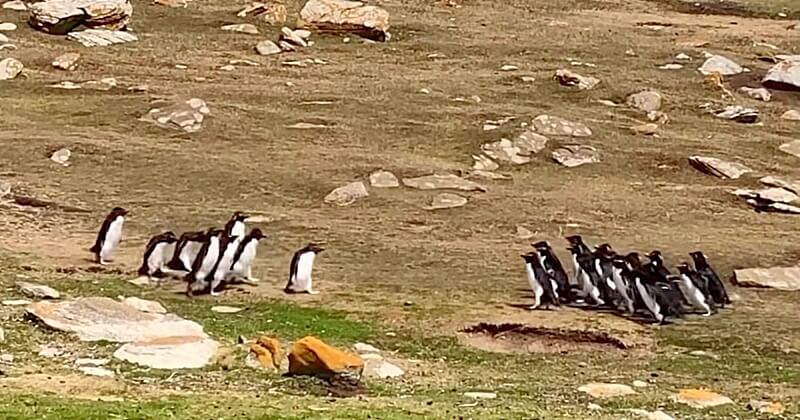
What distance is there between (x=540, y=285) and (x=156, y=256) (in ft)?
13.4

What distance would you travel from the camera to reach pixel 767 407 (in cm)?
1175

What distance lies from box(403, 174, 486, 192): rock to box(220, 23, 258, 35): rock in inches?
467

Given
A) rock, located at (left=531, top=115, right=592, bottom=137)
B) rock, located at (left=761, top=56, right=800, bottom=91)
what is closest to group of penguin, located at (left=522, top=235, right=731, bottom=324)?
rock, located at (left=531, top=115, right=592, bottom=137)

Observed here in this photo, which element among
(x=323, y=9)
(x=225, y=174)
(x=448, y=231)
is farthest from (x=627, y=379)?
(x=323, y=9)

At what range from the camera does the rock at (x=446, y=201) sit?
2066 centimetres

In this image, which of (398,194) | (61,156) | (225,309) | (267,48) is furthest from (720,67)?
(225,309)

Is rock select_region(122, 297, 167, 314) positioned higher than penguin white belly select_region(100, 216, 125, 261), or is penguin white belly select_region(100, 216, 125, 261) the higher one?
rock select_region(122, 297, 167, 314)

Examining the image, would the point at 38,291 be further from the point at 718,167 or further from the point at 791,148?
the point at 791,148

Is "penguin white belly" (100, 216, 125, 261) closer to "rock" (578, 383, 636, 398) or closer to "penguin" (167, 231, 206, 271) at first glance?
"penguin" (167, 231, 206, 271)

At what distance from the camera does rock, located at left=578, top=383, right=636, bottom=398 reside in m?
11.9

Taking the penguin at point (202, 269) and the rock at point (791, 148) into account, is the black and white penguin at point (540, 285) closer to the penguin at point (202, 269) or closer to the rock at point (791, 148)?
the penguin at point (202, 269)

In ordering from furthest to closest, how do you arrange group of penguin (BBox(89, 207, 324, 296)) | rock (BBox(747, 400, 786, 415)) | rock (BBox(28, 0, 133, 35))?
rock (BBox(28, 0, 133, 35)) < group of penguin (BBox(89, 207, 324, 296)) < rock (BBox(747, 400, 786, 415))

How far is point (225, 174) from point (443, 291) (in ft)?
21.3

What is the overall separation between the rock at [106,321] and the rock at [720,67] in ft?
67.0
